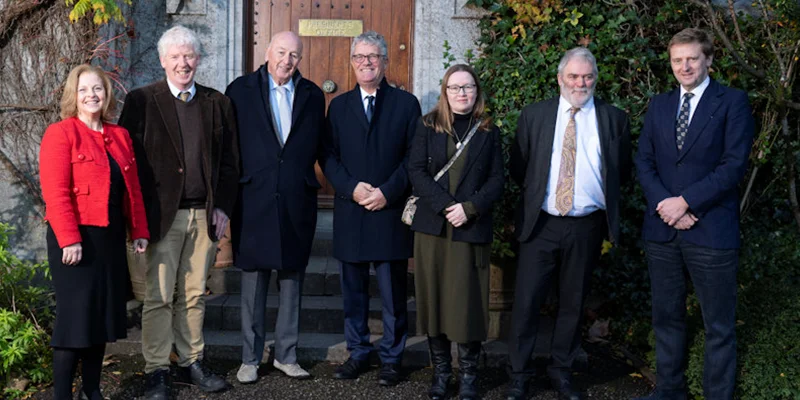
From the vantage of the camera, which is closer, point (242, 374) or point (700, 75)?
point (700, 75)

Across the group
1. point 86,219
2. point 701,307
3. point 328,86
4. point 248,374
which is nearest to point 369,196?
point 248,374

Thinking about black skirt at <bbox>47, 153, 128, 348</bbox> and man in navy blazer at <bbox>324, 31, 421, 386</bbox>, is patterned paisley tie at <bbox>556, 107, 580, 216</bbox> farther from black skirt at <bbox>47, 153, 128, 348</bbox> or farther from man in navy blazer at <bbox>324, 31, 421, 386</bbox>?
black skirt at <bbox>47, 153, 128, 348</bbox>

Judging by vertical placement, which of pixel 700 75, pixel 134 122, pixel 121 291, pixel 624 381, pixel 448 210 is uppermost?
pixel 700 75

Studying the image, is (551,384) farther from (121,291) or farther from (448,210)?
(121,291)

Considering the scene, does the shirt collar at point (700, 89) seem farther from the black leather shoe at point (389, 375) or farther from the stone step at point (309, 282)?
the stone step at point (309, 282)

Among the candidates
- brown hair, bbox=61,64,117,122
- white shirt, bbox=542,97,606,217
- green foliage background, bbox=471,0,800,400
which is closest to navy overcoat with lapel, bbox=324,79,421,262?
white shirt, bbox=542,97,606,217

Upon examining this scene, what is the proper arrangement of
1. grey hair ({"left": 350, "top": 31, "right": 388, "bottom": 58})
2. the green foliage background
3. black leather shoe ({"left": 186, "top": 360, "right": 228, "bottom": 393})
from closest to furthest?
1. black leather shoe ({"left": 186, "top": 360, "right": 228, "bottom": 393})
2. grey hair ({"left": 350, "top": 31, "right": 388, "bottom": 58})
3. the green foliage background

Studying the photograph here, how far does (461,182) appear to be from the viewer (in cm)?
434

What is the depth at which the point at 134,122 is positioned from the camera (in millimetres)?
4301

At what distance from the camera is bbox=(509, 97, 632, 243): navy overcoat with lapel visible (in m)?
4.28

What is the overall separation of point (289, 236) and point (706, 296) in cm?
234

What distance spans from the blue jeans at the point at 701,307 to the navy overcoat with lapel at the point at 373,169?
1.46 m

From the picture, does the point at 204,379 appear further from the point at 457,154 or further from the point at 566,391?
the point at 566,391

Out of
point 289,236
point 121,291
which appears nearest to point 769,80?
point 289,236
